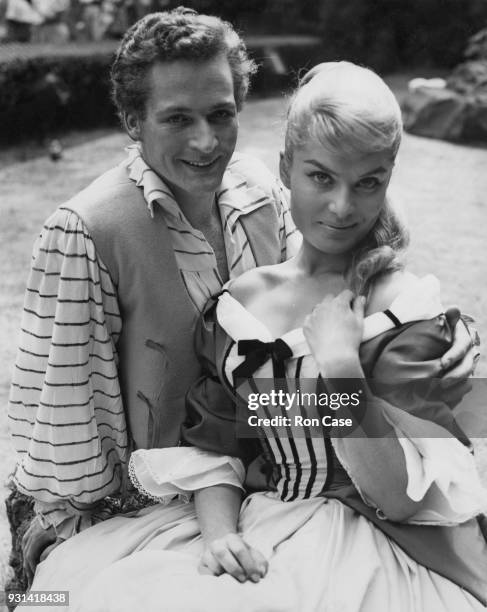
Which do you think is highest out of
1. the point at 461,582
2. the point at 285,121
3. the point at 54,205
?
the point at 285,121

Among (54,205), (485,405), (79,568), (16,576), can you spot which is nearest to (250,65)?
(485,405)

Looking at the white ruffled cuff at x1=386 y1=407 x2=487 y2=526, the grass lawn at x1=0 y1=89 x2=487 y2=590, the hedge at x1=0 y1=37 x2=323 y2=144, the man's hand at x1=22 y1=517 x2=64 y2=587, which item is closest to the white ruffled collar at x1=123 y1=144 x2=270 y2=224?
the white ruffled cuff at x1=386 y1=407 x2=487 y2=526

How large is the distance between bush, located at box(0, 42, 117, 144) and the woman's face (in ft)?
27.2

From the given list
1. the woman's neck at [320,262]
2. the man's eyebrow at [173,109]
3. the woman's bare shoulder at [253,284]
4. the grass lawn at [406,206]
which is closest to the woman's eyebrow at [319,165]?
the woman's neck at [320,262]

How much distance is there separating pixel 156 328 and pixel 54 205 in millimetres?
5520

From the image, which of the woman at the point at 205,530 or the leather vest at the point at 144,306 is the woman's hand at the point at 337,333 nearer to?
the woman at the point at 205,530

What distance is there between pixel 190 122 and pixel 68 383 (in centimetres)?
77

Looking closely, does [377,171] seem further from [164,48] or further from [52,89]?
[52,89]

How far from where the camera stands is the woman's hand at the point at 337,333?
1740mm

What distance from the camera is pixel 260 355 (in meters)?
1.95

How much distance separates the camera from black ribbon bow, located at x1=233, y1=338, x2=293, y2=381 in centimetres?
192

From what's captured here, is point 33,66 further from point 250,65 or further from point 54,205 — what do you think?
point 250,65

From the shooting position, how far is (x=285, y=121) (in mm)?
2023

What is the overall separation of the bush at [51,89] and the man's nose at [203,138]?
25.8 feet
